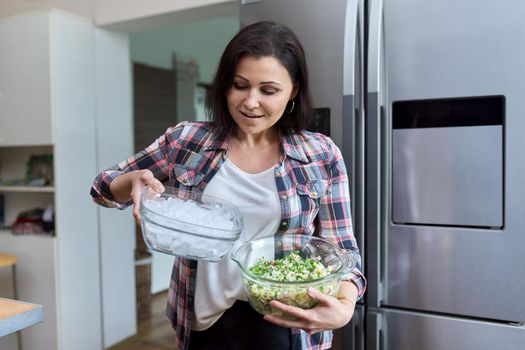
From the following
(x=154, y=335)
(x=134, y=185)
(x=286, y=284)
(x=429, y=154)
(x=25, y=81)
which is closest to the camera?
(x=286, y=284)

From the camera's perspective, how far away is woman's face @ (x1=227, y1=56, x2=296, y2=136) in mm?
1005

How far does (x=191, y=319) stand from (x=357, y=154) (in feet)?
2.36

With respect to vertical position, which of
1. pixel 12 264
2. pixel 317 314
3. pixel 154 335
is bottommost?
pixel 154 335

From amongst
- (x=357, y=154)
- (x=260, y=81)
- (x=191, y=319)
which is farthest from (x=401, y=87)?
(x=191, y=319)

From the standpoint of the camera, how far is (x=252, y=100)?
997 millimetres

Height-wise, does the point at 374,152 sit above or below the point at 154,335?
above

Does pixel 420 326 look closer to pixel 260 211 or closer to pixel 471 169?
pixel 471 169

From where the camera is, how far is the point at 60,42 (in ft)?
7.89

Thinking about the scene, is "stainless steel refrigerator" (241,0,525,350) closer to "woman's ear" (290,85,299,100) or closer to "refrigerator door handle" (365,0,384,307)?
"refrigerator door handle" (365,0,384,307)

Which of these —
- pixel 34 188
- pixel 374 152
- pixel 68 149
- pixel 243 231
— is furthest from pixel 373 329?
pixel 34 188

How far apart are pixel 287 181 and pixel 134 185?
343 millimetres

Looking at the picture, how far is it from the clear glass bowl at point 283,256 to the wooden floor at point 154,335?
83.8 inches

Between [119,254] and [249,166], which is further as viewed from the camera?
[119,254]

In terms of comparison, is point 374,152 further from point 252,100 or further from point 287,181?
point 252,100
